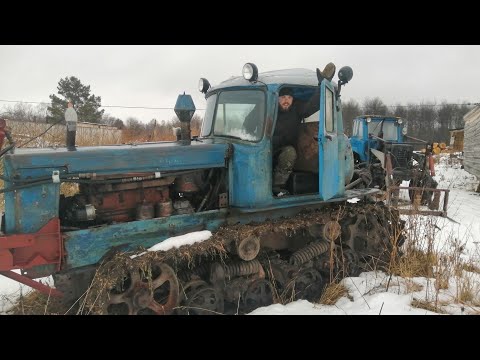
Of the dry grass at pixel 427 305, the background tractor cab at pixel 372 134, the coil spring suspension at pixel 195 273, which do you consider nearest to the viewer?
the dry grass at pixel 427 305

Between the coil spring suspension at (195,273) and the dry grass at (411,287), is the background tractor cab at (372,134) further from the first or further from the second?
the coil spring suspension at (195,273)

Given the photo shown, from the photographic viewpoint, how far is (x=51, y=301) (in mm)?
4555

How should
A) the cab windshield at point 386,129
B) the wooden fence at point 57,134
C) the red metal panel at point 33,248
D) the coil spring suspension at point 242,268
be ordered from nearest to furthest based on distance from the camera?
1. the red metal panel at point 33,248
2. the coil spring suspension at point 242,268
3. the wooden fence at point 57,134
4. the cab windshield at point 386,129

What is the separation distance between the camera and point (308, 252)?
538 cm

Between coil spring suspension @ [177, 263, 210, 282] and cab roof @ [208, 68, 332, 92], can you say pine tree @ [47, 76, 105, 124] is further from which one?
coil spring suspension @ [177, 263, 210, 282]

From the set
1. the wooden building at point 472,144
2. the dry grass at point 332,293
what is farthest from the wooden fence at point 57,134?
the wooden building at point 472,144

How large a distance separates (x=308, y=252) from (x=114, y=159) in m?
2.80

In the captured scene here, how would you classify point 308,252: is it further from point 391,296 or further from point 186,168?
point 186,168

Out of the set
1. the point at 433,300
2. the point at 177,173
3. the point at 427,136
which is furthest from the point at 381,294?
the point at 427,136

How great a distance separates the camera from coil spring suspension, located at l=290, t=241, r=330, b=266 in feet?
17.4

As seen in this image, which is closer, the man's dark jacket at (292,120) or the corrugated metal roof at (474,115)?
the man's dark jacket at (292,120)

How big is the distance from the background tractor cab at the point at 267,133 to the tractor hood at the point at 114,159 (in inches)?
14.2

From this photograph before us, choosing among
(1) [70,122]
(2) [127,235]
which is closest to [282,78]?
(1) [70,122]

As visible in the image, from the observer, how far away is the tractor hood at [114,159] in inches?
148
